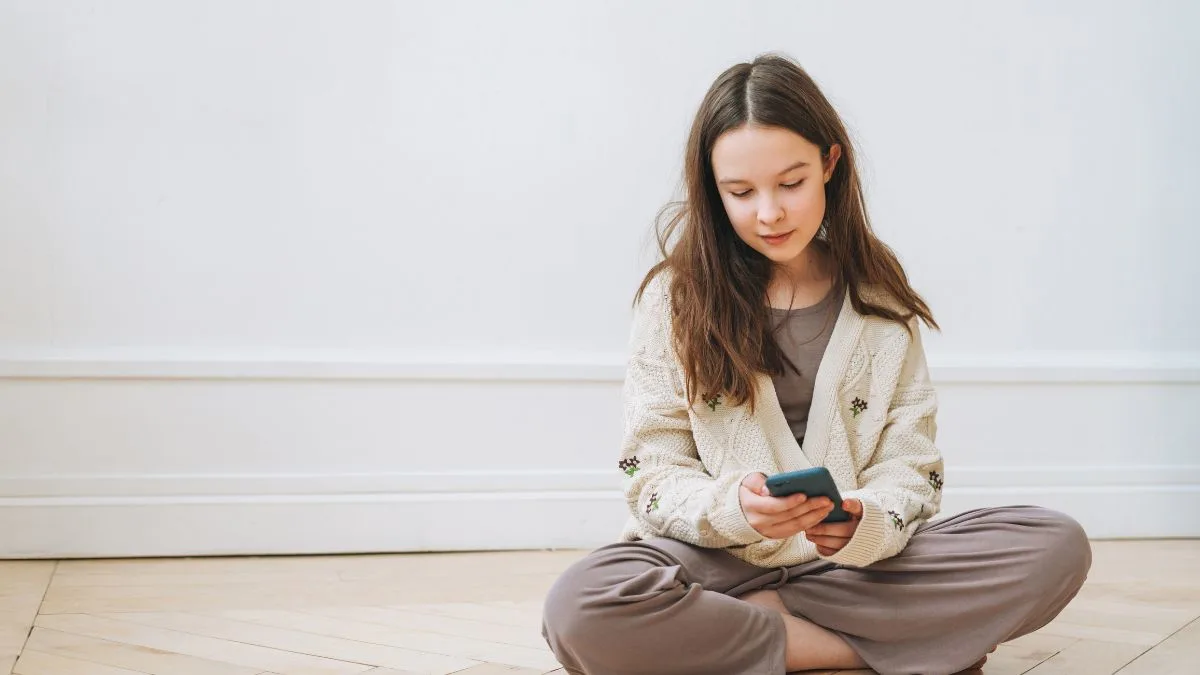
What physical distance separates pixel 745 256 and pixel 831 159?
0.48 feet

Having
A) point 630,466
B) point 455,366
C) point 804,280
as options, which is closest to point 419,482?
point 455,366

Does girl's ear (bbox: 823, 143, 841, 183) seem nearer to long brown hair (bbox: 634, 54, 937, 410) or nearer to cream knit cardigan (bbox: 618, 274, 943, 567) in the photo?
long brown hair (bbox: 634, 54, 937, 410)

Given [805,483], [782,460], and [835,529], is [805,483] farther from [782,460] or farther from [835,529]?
[782,460]

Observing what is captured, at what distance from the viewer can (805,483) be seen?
110 centimetres

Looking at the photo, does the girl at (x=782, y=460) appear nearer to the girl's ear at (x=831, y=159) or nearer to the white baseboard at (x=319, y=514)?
the girl's ear at (x=831, y=159)

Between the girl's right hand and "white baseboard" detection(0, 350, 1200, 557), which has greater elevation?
the girl's right hand

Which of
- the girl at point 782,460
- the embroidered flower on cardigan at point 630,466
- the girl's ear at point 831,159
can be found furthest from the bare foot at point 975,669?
the girl's ear at point 831,159

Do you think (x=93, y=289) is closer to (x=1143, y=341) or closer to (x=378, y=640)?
(x=378, y=640)

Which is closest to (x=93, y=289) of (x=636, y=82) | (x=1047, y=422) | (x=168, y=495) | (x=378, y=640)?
(x=168, y=495)

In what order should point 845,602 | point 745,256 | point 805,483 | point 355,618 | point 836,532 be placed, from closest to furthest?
point 805,483
point 836,532
point 845,602
point 745,256
point 355,618

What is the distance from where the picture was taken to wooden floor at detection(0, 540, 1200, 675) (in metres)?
1.36

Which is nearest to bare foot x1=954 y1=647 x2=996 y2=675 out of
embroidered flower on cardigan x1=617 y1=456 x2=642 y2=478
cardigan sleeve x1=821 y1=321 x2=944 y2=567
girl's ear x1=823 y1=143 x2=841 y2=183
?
cardigan sleeve x1=821 y1=321 x2=944 y2=567

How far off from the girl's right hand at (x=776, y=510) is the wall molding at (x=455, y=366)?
840 millimetres

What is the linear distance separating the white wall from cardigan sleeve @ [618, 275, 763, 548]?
0.62 m
